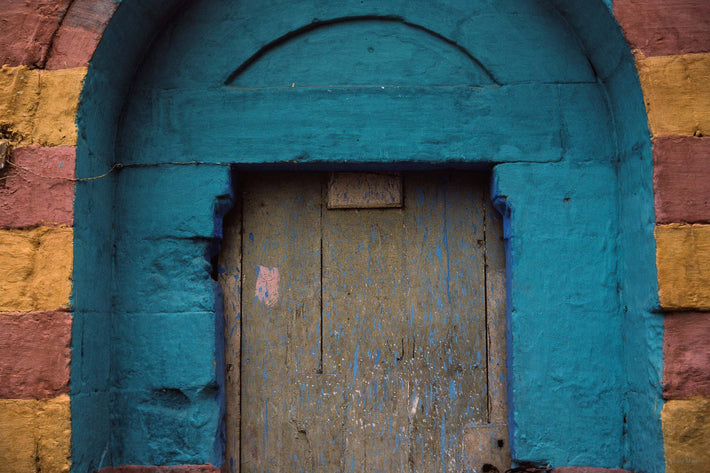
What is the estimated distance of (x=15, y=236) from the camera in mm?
2119

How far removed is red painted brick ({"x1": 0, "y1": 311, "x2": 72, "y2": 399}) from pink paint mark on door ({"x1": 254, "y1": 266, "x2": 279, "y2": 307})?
0.79 meters

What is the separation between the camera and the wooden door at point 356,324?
247 centimetres

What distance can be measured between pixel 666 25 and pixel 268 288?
1.93m

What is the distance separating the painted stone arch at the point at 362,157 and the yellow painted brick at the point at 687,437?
23 centimetres

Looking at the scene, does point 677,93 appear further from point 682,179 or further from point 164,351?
point 164,351

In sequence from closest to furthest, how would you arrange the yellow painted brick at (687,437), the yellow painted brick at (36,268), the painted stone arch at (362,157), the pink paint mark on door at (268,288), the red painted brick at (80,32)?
the yellow painted brick at (687,437), the yellow painted brick at (36,268), the red painted brick at (80,32), the painted stone arch at (362,157), the pink paint mark on door at (268,288)

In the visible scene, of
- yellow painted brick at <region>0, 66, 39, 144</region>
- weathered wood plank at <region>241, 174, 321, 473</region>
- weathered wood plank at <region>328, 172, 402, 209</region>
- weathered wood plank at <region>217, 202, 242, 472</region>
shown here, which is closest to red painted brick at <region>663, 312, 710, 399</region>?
weathered wood plank at <region>328, 172, 402, 209</region>

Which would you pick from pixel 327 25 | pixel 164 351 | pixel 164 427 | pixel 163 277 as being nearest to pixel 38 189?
pixel 163 277

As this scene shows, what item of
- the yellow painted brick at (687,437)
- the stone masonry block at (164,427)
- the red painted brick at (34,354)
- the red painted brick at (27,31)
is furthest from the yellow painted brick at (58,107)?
the yellow painted brick at (687,437)

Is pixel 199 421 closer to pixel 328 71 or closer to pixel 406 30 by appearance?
pixel 328 71

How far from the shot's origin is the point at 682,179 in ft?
6.79

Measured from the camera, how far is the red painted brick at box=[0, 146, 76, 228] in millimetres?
2111

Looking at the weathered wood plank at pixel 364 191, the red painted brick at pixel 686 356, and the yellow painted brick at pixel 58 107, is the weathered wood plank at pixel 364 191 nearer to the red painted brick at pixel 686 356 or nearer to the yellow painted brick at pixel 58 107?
the yellow painted brick at pixel 58 107

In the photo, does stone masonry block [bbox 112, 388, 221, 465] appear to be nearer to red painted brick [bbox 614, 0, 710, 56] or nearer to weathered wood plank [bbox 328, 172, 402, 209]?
weathered wood plank [bbox 328, 172, 402, 209]
